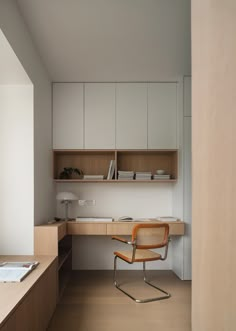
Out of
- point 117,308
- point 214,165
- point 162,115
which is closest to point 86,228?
point 117,308

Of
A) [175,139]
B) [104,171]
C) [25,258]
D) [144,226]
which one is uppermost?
[175,139]

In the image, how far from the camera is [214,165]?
1170 mm

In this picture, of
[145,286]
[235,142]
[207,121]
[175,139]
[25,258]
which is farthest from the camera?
[175,139]

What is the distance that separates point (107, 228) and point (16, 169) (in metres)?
1.44

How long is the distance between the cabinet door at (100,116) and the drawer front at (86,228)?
3.59 feet

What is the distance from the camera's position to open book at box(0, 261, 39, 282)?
96.3 inches

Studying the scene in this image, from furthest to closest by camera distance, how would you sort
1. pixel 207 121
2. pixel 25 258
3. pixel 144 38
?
pixel 144 38 < pixel 25 258 < pixel 207 121

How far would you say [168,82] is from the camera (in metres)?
4.54

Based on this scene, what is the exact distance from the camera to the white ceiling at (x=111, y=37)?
3023mm

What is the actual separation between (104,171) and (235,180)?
3.81m

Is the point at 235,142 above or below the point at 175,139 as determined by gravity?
below

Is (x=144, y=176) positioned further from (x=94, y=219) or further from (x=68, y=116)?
(x=68, y=116)

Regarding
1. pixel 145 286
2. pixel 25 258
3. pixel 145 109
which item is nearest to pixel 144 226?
pixel 145 286

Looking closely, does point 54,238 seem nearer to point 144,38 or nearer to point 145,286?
point 145,286
